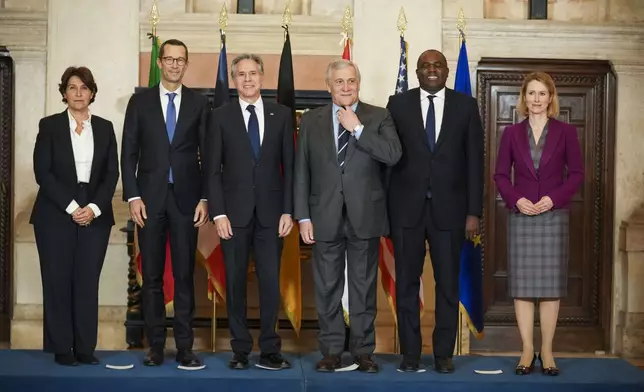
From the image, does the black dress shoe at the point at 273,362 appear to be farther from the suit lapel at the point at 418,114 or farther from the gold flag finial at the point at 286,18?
the gold flag finial at the point at 286,18

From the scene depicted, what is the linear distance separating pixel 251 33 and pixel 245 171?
2.60 m

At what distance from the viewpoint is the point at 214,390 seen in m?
4.95

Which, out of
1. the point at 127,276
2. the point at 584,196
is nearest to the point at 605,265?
the point at 584,196

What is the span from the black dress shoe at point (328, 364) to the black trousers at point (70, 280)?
122 centimetres

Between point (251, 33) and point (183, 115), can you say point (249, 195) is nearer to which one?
point (183, 115)

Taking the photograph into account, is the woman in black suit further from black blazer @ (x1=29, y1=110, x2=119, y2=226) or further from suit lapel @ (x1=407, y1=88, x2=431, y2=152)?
suit lapel @ (x1=407, y1=88, x2=431, y2=152)

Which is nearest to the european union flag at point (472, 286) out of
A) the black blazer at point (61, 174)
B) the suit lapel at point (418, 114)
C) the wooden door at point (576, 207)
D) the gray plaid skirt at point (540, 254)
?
the gray plaid skirt at point (540, 254)

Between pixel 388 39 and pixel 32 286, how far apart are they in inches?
127

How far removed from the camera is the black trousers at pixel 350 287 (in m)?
5.10

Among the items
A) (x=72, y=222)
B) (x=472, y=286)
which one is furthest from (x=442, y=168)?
(x=72, y=222)

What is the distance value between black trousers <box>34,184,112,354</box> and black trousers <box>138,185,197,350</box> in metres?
0.30

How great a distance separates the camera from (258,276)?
5.19 meters

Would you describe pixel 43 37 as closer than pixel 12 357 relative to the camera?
No

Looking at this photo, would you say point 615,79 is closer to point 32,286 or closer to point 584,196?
point 584,196
